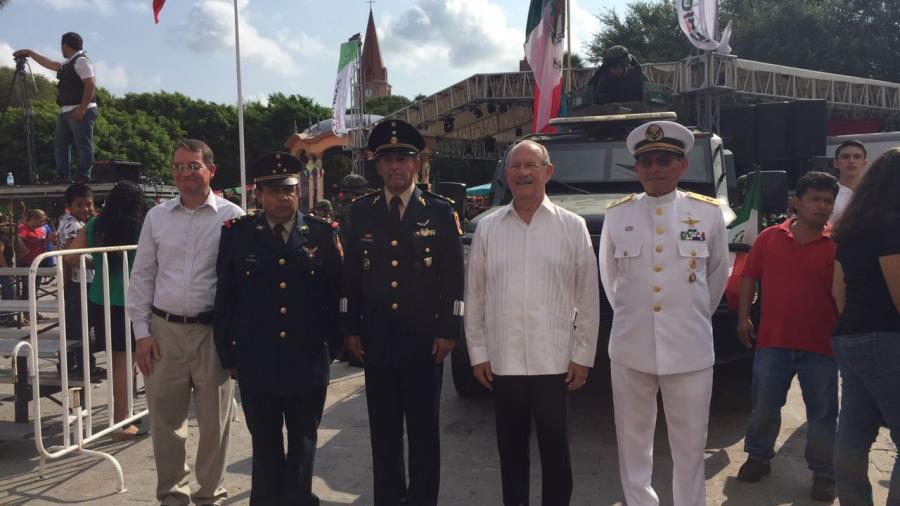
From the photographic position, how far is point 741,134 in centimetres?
741

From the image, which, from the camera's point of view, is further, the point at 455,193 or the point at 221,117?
the point at 221,117

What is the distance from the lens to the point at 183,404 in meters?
3.68

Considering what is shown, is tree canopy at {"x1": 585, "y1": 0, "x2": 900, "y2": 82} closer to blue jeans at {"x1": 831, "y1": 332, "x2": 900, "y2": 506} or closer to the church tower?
blue jeans at {"x1": 831, "y1": 332, "x2": 900, "y2": 506}

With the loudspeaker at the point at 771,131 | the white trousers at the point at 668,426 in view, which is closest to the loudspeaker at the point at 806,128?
the loudspeaker at the point at 771,131

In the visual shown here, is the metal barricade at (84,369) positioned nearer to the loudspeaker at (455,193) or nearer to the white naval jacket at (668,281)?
the loudspeaker at (455,193)

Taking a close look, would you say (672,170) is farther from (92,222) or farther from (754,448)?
(92,222)

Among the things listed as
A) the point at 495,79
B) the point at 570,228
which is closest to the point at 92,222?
the point at 570,228

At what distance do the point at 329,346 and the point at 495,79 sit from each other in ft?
72.3

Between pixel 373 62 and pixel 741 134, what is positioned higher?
pixel 373 62

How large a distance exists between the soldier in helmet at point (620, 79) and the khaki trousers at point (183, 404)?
17.3 ft

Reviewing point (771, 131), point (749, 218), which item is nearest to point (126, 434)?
point (749, 218)

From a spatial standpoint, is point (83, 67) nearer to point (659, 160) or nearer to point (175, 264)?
point (175, 264)

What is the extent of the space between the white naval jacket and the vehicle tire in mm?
2507

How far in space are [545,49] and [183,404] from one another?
951 centimetres
